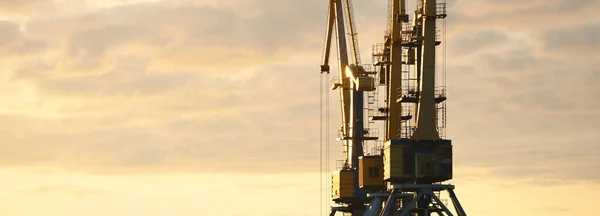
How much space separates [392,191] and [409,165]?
5270 millimetres

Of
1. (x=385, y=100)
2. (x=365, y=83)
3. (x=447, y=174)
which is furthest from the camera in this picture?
(x=365, y=83)

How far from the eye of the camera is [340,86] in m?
194

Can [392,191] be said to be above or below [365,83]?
below

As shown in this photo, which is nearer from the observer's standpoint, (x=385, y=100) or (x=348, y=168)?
(x=385, y=100)

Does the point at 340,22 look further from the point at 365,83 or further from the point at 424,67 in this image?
the point at 424,67

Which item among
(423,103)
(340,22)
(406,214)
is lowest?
(406,214)

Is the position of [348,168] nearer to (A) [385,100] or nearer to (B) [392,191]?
(A) [385,100]

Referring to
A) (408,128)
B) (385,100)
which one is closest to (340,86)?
(385,100)

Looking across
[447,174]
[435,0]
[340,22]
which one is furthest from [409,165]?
[340,22]

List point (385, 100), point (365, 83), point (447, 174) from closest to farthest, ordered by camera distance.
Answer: point (447, 174), point (385, 100), point (365, 83)

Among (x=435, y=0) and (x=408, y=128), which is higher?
(x=435, y=0)

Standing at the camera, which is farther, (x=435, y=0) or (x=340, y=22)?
(x=340, y=22)

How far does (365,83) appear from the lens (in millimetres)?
184125

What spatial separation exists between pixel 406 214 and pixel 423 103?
29.5 ft
